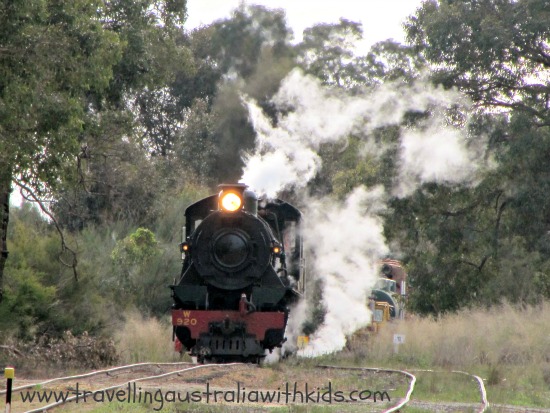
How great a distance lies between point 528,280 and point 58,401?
21.3m

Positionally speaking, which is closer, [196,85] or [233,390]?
[233,390]

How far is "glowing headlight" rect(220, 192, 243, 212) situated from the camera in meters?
14.7

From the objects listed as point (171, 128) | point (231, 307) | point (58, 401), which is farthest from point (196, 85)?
point (58, 401)

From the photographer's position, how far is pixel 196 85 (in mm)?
50812

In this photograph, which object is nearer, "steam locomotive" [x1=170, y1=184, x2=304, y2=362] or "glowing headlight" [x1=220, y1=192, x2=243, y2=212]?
"steam locomotive" [x1=170, y1=184, x2=304, y2=362]

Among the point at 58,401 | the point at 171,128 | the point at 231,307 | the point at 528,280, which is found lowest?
the point at 58,401

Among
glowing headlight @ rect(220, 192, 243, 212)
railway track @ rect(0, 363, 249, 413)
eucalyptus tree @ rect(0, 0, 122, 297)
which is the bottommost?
railway track @ rect(0, 363, 249, 413)

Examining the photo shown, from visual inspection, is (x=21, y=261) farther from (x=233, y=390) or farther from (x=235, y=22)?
(x=235, y=22)

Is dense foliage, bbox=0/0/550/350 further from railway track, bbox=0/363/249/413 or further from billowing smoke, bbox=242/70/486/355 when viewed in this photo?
railway track, bbox=0/363/249/413

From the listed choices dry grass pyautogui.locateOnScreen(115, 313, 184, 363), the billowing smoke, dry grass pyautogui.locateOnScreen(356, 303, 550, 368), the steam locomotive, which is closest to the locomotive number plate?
the steam locomotive

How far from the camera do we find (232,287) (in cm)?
1485

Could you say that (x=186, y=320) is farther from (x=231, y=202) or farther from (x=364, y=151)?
(x=364, y=151)

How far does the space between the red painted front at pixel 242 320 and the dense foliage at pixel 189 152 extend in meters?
3.05

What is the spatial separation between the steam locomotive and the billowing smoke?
97.9 inches
